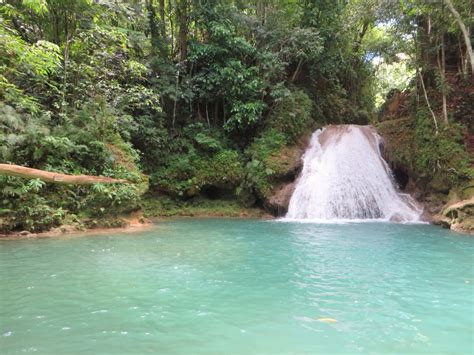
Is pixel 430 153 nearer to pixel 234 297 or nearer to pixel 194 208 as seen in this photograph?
pixel 194 208

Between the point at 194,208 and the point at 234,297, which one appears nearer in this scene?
the point at 234,297

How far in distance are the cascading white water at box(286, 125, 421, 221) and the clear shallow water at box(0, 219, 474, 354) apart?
5533mm

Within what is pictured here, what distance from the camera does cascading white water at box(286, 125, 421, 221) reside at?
14070 millimetres

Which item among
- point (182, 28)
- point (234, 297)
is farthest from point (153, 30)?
point (234, 297)

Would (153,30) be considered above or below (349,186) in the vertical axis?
above

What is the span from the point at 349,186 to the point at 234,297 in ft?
36.3

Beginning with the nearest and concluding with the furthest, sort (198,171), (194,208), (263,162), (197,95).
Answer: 1. (263,162)
2. (194,208)
3. (198,171)
4. (197,95)

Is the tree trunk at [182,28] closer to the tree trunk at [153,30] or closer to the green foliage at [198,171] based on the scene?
the tree trunk at [153,30]

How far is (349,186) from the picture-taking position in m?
14.8

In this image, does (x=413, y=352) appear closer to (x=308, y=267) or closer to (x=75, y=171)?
(x=308, y=267)

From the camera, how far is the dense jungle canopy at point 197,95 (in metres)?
10.6

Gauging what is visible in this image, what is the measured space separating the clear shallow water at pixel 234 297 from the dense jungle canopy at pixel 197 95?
345cm

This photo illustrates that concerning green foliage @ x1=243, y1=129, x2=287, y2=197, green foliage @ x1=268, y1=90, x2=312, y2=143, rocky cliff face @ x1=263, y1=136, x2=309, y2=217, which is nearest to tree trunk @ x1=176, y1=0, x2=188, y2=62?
green foliage @ x1=268, y1=90, x2=312, y2=143

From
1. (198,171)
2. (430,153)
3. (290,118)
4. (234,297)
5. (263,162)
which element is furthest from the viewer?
(290,118)
